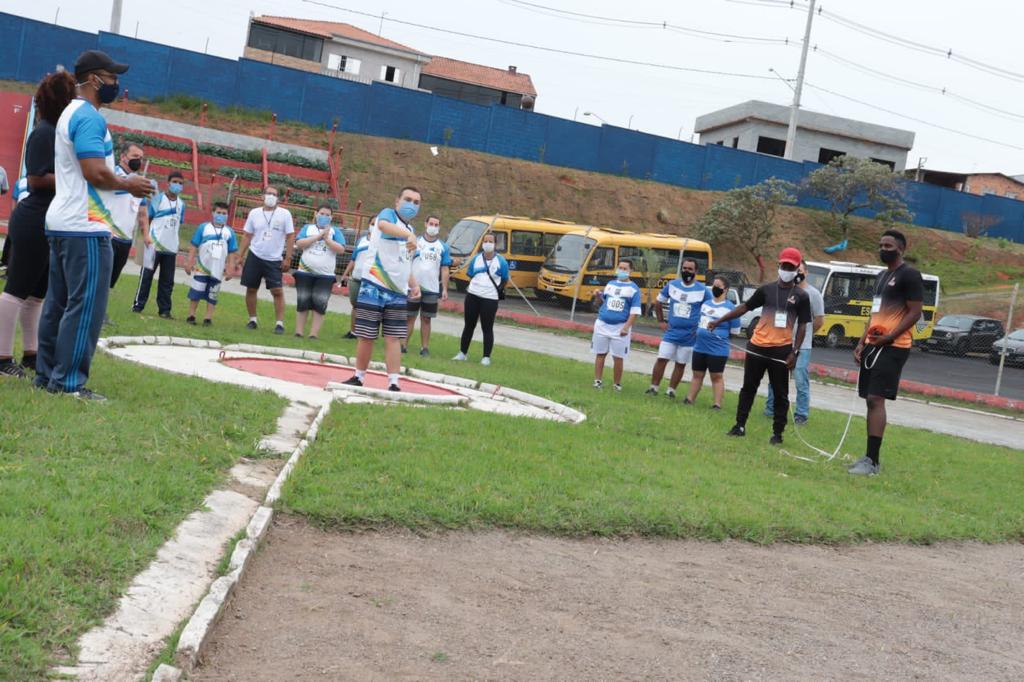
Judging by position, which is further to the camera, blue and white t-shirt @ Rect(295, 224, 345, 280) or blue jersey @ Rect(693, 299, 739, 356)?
blue and white t-shirt @ Rect(295, 224, 345, 280)

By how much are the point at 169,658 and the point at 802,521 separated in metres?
5.12

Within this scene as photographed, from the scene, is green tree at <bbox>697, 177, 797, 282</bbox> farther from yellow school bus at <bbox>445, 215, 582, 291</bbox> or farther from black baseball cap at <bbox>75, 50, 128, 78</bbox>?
black baseball cap at <bbox>75, 50, 128, 78</bbox>

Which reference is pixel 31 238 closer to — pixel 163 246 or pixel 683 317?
pixel 163 246

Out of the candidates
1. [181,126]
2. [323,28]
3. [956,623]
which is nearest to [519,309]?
[181,126]

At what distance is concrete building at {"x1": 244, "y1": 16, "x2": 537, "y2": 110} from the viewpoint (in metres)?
70.2

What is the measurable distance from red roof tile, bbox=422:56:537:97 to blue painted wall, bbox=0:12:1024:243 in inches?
1091

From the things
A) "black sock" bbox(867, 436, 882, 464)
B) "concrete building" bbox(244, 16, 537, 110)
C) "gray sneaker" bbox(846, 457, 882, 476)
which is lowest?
"gray sneaker" bbox(846, 457, 882, 476)

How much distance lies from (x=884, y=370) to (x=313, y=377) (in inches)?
229

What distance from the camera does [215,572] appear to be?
5238 mm

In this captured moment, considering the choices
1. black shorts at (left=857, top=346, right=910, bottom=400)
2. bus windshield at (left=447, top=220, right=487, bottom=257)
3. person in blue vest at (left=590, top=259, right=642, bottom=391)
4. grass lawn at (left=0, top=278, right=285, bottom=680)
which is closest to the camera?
grass lawn at (left=0, top=278, right=285, bottom=680)

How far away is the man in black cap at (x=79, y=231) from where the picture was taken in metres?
7.53

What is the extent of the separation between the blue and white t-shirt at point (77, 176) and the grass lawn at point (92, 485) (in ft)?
3.81

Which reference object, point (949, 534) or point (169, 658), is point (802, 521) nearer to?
point (949, 534)

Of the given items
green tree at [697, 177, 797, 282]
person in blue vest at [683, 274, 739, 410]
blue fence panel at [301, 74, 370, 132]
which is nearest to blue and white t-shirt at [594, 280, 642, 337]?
person in blue vest at [683, 274, 739, 410]
